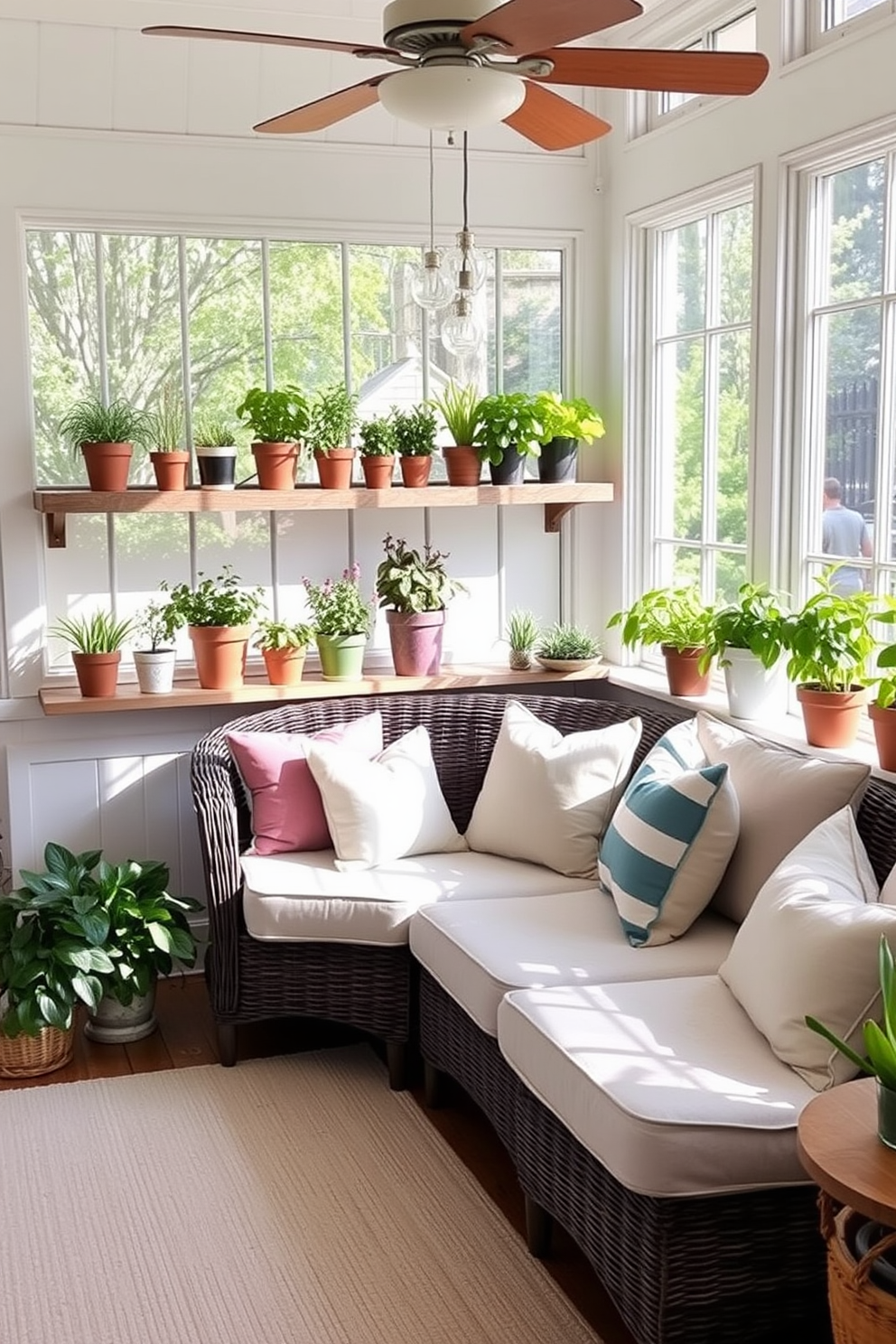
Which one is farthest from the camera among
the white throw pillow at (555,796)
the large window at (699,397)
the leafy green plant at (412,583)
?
the leafy green plant at (412,583)

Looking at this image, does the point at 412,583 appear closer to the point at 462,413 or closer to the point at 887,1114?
the point at 462,413

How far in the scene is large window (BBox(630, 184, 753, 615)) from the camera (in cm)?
385

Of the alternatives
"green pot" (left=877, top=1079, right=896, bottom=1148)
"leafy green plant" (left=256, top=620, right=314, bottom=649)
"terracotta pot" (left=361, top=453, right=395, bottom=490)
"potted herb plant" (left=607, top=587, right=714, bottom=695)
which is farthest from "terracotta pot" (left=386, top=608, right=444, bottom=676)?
"green pot" (left=877, top=1079, right=896, bottom=1148)

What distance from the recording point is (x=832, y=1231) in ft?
6.72

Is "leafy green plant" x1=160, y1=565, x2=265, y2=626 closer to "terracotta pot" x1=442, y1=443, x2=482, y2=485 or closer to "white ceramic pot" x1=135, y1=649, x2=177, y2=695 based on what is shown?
"white ceramic pot" x1=135, y1=649, x2=177, y2=695

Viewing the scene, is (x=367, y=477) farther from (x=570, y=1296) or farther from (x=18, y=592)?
(x=570, y=1296)

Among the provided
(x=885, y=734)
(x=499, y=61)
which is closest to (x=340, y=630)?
(x=885, y=734)

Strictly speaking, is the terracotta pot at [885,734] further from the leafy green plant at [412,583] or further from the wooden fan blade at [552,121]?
the leafy green plant at [412,583]

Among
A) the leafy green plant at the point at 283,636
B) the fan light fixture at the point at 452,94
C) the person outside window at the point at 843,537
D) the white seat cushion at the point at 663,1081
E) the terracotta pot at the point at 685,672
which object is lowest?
the white seat cushion at the point at 663,1081

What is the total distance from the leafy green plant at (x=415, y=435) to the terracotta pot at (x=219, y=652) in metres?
0.71

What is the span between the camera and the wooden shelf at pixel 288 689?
13.0 ft

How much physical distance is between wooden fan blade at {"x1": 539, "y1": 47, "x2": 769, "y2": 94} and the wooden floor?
2.12 meters

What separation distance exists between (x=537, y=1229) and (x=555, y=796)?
119cm

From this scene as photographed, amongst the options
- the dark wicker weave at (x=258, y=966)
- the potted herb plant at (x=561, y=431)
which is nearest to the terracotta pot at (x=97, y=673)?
the dark wicker weave at (x=258, y=966)
